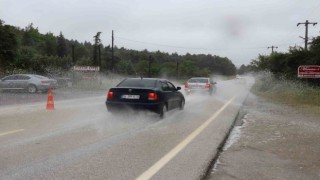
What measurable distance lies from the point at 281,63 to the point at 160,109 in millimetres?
31618

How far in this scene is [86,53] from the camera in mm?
134875

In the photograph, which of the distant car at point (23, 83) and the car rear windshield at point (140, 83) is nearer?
the car rear windshield at point (140, 83)

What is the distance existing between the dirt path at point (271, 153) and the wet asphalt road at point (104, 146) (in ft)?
1.28

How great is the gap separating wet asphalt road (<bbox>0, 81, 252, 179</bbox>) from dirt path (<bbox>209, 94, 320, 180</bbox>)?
39 cm

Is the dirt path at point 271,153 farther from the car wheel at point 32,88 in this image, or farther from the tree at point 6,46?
the tree at point 6,46

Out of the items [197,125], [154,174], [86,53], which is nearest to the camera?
[154,174]

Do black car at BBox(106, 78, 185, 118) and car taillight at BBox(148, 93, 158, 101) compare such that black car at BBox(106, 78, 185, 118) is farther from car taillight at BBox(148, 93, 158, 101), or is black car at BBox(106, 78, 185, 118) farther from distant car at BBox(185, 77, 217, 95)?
distant car at BBox(185, 77, 217, 95)

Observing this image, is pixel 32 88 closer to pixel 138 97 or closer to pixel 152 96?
pixel 138 97

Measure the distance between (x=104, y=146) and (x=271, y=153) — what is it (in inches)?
126

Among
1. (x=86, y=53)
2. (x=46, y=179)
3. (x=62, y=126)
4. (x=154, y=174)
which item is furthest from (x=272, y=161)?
Answer: (x=86, y=53)

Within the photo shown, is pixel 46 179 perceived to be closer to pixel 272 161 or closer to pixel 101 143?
pixel 101 143

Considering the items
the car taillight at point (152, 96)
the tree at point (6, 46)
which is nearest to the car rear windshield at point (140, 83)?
the car taillight at point (152, 96)

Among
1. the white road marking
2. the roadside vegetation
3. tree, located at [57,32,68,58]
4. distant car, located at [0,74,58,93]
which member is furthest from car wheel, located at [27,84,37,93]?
tree, located at [57,32,68,58]

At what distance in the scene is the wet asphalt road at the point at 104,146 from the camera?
6566mm
